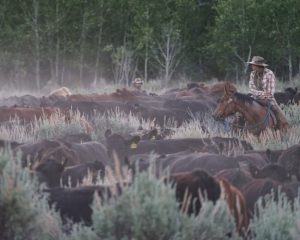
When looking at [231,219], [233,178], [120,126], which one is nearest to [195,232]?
[231,219]

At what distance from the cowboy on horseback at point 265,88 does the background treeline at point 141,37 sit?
28389mm

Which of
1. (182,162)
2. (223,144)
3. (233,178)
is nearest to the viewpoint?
(233,178)

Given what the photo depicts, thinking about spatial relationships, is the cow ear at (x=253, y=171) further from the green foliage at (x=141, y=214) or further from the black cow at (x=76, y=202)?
the green foliage at (x=141, y=214)

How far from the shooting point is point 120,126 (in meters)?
22.4

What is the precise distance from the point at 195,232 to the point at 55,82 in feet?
149

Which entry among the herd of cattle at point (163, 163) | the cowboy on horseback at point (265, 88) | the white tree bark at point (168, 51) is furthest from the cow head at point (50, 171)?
the white tree bark at point (168, 51)

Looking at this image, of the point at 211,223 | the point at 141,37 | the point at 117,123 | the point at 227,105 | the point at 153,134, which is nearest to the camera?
the point at 211,223

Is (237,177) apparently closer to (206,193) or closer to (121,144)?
(206,193)

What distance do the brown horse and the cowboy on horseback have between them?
0.19m

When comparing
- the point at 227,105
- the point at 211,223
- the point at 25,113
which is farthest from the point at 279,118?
the point at 211,223

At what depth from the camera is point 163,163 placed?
44.9 feet

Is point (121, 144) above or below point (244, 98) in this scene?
below

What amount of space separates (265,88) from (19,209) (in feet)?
38.4

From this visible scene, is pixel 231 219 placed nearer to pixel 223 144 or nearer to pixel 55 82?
pixel 223 144
